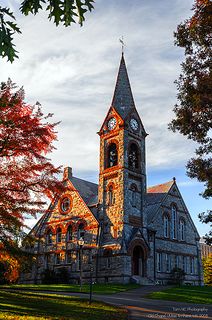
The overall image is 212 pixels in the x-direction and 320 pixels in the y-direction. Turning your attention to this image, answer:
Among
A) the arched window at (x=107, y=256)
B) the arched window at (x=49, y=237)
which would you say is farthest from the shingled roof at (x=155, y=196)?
the arched window at (x=49, y=237)

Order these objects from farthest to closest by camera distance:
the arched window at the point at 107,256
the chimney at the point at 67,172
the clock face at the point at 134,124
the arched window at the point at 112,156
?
the chimney at the point at 67,172 < the clock face at the point at 134,124 < the arched window at the point at 112,156 < the arched window at the point at 107,256

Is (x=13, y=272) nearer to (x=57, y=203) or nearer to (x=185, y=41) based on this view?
(x=185, y=41)

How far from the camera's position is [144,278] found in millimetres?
36406

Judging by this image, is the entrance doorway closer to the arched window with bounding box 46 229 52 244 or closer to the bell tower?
the bell tower

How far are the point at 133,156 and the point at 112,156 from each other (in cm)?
224

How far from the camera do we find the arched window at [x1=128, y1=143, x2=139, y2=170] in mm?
40125

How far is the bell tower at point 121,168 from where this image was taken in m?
37.0

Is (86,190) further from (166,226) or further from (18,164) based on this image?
(18,164)

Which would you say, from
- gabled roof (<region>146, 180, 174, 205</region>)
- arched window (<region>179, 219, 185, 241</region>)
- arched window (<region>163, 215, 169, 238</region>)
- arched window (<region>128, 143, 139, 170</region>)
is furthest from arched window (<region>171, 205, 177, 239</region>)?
arched window (<region>128, 143, 139, 170</region>)

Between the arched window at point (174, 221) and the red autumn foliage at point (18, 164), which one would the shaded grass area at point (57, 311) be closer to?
the red autumn foliage at point (18, 164)

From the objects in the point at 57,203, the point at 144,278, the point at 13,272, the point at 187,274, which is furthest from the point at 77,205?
the point at 13,272

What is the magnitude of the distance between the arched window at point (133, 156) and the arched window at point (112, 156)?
1.47m

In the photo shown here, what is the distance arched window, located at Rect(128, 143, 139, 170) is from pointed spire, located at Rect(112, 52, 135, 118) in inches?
136

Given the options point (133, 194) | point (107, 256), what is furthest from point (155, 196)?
point (107, 256)
